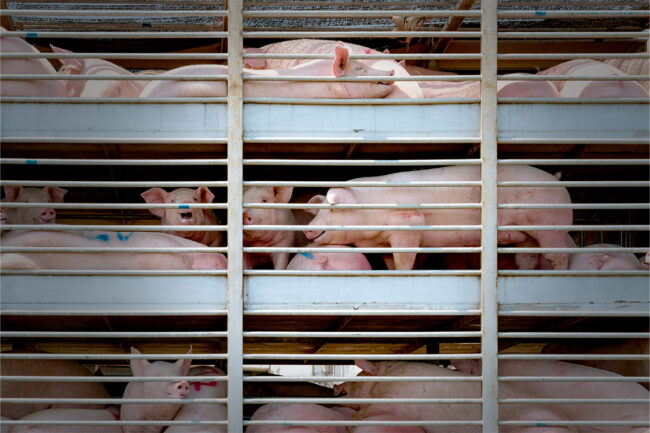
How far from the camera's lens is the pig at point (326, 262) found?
445cm

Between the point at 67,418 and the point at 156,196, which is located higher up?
the point at 156,196

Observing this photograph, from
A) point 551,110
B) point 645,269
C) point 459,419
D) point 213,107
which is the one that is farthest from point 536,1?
point 459,419

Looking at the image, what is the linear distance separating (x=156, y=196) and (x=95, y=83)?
900 millimetres

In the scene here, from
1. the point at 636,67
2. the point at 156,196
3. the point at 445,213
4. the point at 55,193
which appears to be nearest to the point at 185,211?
the point at 156,196

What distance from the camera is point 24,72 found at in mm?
4480

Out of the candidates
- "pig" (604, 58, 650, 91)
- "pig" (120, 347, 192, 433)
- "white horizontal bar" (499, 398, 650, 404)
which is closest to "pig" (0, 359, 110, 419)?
"pig" (120, 347, 192, 433)

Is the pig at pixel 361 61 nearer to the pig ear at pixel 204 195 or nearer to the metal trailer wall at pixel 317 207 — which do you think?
the metal trailer wall at pixel 317 207

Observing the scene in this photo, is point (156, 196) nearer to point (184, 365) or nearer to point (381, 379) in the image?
point (184, 365)

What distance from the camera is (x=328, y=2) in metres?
4.77

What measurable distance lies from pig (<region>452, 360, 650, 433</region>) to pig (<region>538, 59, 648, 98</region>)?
178 centimetres

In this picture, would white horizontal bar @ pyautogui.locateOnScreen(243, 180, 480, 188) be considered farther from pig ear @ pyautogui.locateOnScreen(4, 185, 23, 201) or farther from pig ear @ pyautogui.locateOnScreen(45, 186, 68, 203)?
pig ear @ pyautogui.locateOnScreen(4, 185, 23, 201)

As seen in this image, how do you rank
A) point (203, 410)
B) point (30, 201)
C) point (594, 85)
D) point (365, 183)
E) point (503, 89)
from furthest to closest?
point (30, 201)
point (503, 89)
point (594, 85)
point (203, 410)
point (365, 183)

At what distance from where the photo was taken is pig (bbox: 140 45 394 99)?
444cm

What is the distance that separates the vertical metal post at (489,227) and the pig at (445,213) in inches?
15.4
